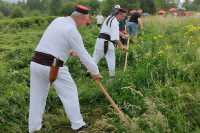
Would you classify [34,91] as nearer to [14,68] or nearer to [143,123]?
[143,123]

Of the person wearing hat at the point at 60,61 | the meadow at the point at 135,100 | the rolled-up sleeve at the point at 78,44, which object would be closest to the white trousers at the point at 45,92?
the person wearing hat at the point at 60,61

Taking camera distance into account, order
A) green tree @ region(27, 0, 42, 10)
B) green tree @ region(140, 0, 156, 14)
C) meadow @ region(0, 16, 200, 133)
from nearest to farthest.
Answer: meadow @ region(0, 16, 200, 133) < green tree @ region(140, 0, 156, 14) < green tree @ region(27, 0, 42, 10)

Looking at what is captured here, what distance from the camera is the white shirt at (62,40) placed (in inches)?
108

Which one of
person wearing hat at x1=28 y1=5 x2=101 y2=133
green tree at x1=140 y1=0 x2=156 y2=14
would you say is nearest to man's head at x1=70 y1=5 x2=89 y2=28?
person wearing hat at x1=28 y1=5 x2=101 y2=133

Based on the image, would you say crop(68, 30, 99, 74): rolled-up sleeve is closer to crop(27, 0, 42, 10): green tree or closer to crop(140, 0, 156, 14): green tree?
crop(140, 0, 156, 14): green tree

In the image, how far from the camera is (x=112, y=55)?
5078mm

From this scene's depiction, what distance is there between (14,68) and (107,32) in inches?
121

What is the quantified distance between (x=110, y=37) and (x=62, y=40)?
2301mm

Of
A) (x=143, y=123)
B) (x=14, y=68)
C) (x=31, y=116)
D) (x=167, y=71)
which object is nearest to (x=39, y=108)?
(x=31, y=116)

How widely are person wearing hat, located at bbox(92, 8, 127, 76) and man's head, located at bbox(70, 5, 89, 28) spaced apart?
181 cm

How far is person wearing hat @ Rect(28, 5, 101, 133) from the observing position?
9.13 feet

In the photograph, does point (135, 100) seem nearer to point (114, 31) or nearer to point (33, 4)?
point (114, 31)

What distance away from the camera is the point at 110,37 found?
194 inches

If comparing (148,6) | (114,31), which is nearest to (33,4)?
(148,6)
